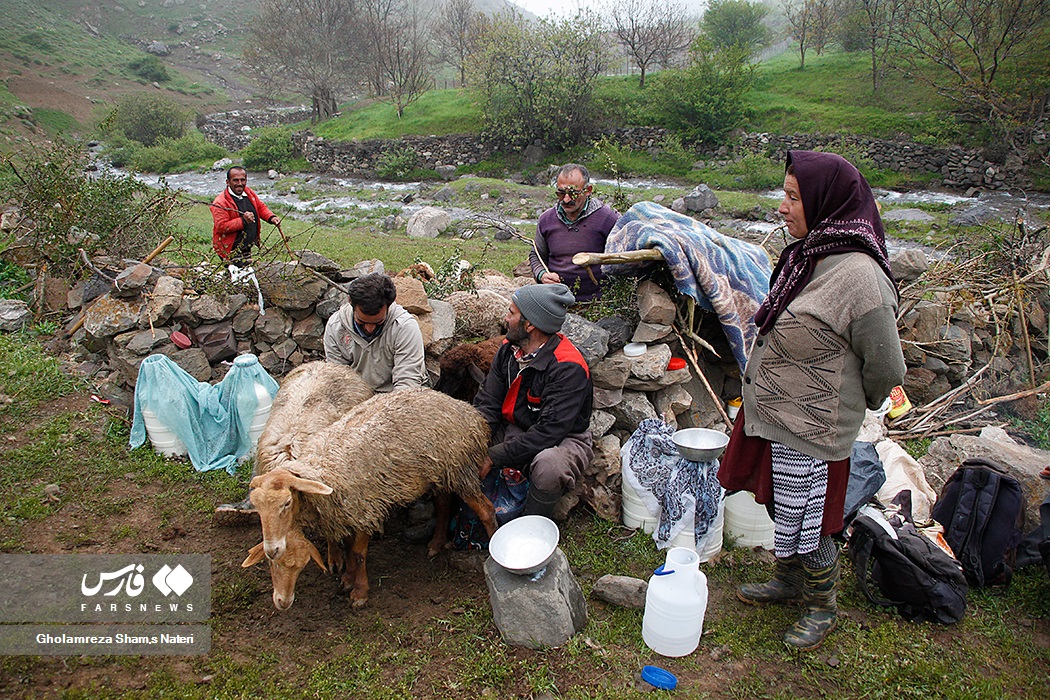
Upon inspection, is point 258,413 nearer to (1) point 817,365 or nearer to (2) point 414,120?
(1) point 817,365

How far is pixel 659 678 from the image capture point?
9.09ft

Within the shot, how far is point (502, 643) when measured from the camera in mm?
3027

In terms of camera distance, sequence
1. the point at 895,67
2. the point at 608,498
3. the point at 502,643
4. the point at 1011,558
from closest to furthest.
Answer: the point at 502,643, the point at 1011,558, the point at 608,498, the point at 895,67

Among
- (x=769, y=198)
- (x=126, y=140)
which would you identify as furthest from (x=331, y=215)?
(x=126, y=140)

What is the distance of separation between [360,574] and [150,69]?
58743 mm

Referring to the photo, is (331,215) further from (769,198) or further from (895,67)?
(895,67)

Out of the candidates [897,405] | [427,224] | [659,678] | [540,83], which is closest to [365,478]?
[659,678]

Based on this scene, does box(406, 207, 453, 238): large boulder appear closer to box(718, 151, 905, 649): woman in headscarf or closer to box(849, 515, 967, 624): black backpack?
box(718, 151, 905, 649): woman in headscarf

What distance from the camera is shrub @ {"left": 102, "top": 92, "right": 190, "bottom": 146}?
3206cm

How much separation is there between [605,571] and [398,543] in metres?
1.39

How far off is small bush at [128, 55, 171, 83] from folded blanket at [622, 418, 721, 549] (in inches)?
2284

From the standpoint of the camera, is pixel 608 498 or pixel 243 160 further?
pixel 243 160

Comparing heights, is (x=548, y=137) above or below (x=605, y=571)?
above

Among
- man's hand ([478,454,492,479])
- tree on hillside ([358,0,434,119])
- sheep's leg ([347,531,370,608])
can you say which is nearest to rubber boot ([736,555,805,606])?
man's hand ([478,454,492,479])
